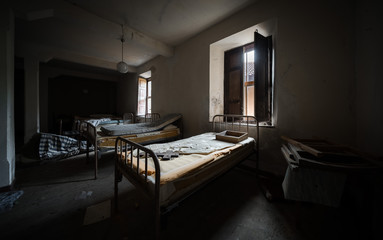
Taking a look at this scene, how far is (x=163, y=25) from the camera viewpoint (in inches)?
137

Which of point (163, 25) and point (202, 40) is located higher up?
point (163, 25)

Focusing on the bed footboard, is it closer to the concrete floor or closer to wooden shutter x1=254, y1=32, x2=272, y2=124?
the concrete floor

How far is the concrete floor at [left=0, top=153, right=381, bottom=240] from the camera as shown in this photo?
1.32 m

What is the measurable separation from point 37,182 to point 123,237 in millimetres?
2277

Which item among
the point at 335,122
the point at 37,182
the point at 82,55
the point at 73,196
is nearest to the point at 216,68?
the point at 335,122

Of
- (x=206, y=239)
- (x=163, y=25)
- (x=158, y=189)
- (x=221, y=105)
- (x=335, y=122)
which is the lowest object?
(x=206, y=239)

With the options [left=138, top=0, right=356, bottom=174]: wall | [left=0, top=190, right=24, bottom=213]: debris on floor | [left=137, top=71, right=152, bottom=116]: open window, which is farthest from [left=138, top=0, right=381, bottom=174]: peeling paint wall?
[left=137, top=71, right=152, bottom=116]: open window

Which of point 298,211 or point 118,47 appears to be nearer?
point 298,211

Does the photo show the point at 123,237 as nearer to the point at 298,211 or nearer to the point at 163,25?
the point at 298,211

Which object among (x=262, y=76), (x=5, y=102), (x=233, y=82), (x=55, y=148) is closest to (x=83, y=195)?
(x=5, y=102)

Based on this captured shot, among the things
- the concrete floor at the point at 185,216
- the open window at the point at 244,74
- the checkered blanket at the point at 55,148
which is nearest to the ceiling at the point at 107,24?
the open window at the point at 244,74

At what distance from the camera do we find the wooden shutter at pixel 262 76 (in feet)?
8.38

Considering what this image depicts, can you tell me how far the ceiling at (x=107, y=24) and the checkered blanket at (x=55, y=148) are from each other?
2731 mm

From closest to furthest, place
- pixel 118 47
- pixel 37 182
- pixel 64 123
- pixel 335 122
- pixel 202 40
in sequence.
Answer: pixel 335 122, pixel 37 182, pixel 202 40, pixel 118 47, pixel 64 123
